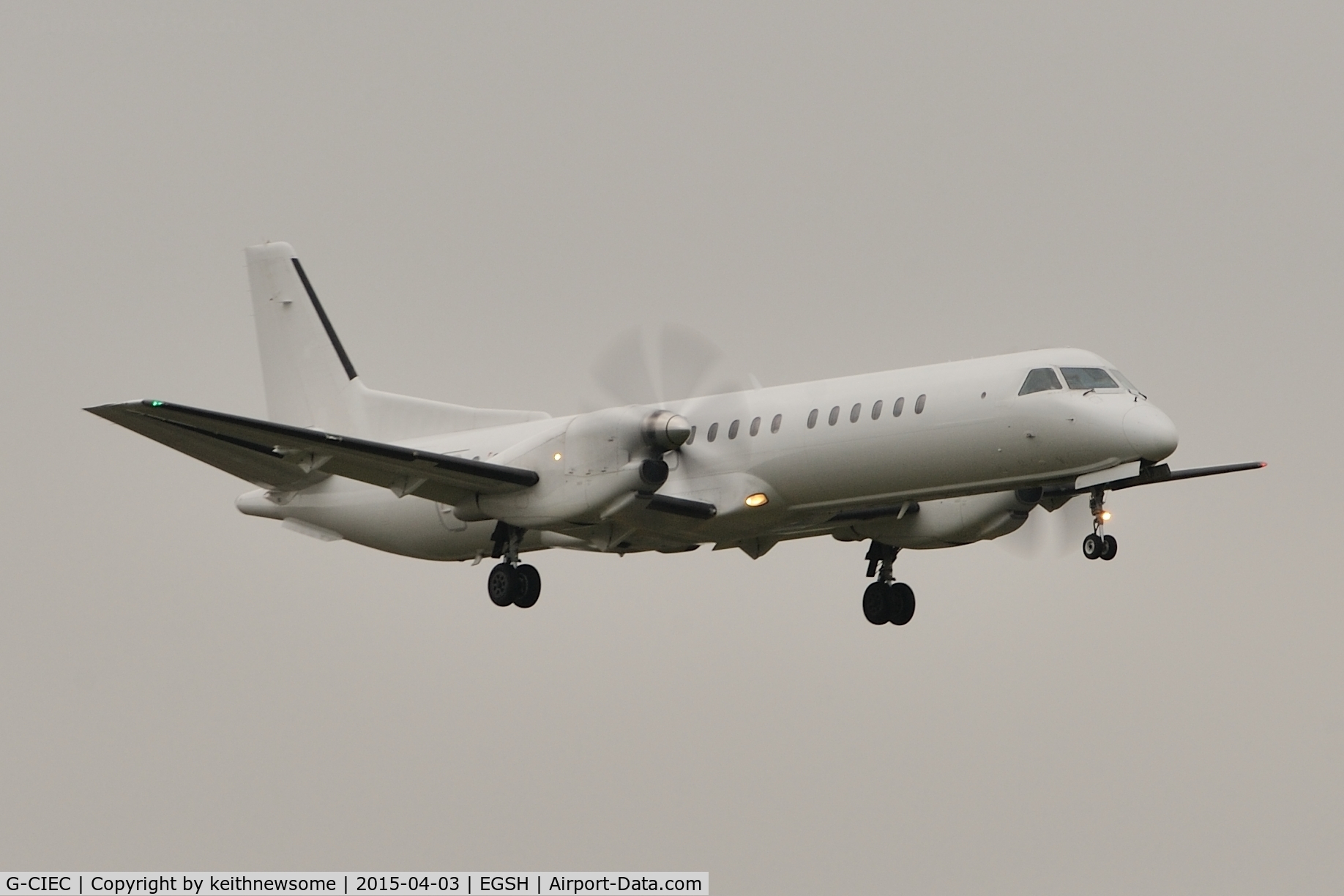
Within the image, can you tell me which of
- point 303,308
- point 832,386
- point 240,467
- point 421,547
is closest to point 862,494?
point 832,386

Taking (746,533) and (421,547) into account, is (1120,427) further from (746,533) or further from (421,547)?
(421,547)

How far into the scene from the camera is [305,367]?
90.9ft

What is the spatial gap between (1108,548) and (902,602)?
5267mm

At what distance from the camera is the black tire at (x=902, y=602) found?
25297 millimetres

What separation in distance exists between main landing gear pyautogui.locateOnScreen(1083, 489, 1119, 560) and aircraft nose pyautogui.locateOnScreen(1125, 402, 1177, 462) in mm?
852

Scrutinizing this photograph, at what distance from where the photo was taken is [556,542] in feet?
79.0

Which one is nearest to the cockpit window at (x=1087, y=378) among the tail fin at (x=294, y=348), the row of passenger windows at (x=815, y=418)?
the row of passenger windows at (x=815, y=418)

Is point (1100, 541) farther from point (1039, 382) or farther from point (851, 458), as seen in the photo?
point (851, 458)

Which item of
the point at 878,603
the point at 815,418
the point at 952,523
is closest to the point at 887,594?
the point at 878,603

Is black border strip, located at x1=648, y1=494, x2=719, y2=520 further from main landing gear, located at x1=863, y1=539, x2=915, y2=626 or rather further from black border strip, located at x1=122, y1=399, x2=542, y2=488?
main landing gear, located at x1=863, y1=539, x2=915, y2=626

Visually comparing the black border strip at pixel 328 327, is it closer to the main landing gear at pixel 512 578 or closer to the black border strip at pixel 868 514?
the main landing gear at pixel 512 578

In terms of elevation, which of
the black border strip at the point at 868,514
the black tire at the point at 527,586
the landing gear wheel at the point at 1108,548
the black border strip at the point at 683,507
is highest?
the black border strip at the point at 868,514

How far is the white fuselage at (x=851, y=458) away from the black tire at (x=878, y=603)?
1102mm

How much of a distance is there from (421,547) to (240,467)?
Answer: 106 inches
